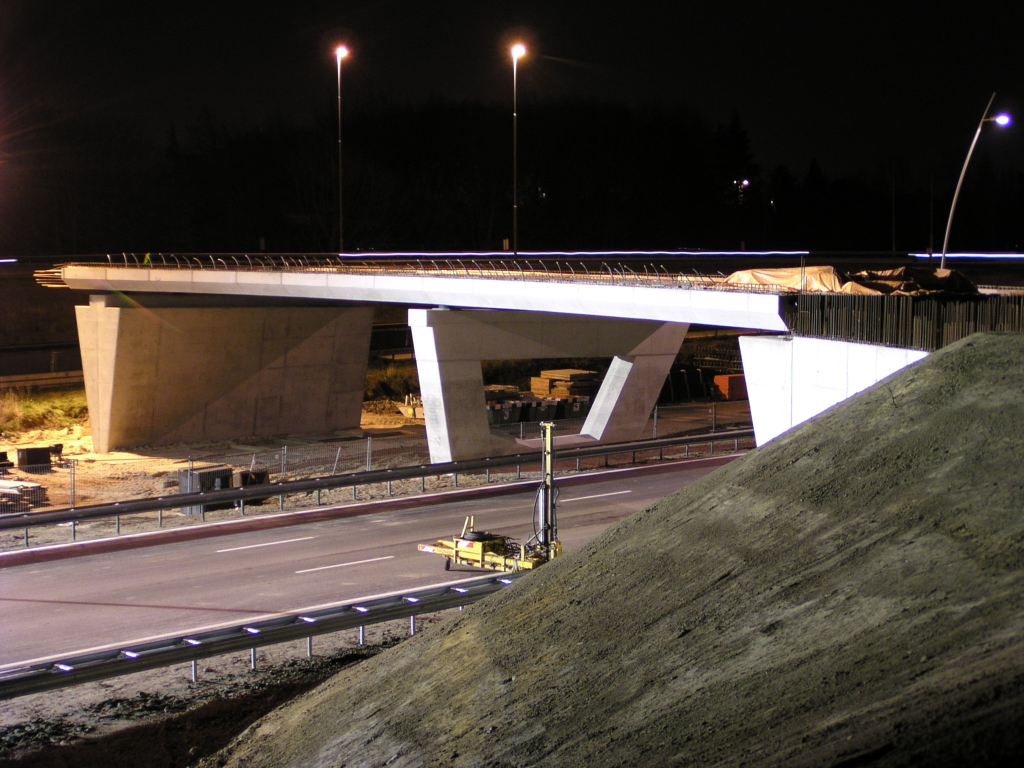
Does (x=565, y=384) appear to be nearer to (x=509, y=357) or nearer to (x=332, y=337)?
(x=332, y=337)

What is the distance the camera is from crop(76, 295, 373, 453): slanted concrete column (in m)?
37.1

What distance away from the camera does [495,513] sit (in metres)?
24.2

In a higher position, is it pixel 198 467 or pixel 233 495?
pixel 233 495

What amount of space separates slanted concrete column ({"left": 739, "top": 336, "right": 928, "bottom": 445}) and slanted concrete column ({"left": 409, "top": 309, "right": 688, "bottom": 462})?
14.7m

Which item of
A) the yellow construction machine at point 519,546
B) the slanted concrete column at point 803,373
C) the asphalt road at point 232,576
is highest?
the slanted concrete column at point 803,373

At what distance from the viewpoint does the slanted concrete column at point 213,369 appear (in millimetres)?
37125

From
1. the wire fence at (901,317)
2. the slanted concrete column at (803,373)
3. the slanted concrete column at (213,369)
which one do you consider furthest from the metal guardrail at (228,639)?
the slanted concrete column at (213,369)

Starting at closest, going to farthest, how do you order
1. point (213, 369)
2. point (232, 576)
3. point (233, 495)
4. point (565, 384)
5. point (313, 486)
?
point (232, 576)
point (233, 495)
point (313, 486)
point (213, 369)
point (565, 384)

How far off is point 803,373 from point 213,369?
26.9 meters

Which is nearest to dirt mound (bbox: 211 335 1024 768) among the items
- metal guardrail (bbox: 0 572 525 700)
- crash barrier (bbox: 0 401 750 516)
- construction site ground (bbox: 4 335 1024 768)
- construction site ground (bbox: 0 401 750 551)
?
construction site ground (bbox: 4 335 1024 768)

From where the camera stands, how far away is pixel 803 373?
57.3 feet

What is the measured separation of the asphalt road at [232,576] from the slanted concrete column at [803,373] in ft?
17.1

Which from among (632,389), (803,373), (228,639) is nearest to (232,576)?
(228,639)

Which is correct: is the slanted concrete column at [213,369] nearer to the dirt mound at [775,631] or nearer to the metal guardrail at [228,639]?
the metal guardrail at [228,639]
